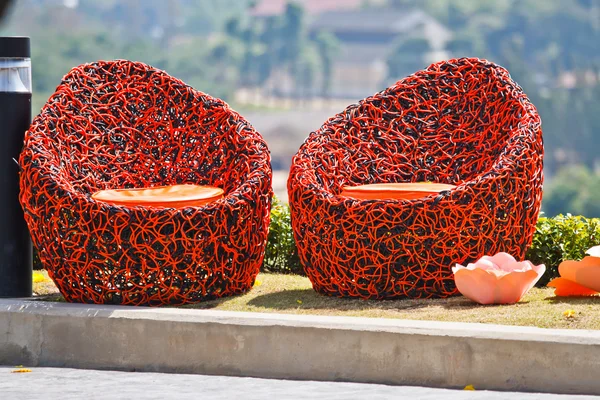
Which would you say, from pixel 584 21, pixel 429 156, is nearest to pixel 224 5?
pixel 584 21

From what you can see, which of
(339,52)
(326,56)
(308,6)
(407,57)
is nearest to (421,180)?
(407,57)

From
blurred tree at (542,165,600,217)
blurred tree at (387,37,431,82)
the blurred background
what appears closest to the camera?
blurred tree at (542,165,600,217)

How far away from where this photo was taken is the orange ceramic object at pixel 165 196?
5.49 metres

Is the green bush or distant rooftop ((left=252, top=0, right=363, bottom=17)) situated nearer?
the green bush

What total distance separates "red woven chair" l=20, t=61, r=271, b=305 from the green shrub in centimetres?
71

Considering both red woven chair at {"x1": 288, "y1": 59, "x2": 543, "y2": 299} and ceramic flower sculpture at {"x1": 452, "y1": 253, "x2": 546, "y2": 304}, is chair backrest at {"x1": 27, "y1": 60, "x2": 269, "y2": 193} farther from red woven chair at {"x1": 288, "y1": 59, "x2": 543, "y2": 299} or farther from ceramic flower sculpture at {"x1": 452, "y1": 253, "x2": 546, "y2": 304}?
ceramic flower sculpture at {"x1": 452, "y1": 253, "x2": 546, "y2": 304}

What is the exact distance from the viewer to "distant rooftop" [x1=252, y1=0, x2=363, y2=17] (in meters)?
116

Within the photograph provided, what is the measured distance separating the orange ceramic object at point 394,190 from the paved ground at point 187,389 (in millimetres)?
1334

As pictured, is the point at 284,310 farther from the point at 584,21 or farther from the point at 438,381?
the point at 584,21

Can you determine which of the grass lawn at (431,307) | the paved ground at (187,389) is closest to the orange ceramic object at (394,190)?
the grass lawn at (431,307)

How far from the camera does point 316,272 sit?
18.3 ft

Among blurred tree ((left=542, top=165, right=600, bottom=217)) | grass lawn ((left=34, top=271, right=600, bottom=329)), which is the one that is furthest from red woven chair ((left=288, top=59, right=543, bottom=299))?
A: blurred tree ((left=542, top=165, right=600, bottom=217))

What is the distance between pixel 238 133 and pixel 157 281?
112 cm

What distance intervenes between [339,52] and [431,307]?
10222 cm
